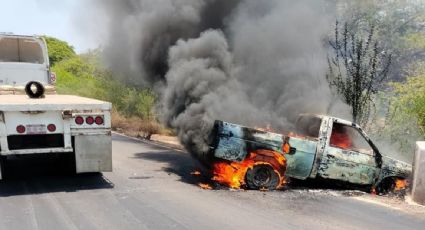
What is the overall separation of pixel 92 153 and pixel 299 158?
3622 millimetres

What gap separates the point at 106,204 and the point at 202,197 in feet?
5.01

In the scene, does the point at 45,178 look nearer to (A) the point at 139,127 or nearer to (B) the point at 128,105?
(A) the point at 139,127

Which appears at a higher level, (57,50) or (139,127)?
(57,50)

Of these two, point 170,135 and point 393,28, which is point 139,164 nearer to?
point 170,135

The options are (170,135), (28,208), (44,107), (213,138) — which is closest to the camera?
(28,208)

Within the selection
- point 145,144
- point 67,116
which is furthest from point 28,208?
point 145,144

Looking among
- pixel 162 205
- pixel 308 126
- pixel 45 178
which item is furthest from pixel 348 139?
pixel 45 178

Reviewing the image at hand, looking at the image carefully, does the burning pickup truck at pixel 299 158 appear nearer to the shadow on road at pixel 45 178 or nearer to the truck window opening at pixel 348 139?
the truck window opening at pixel 348 139

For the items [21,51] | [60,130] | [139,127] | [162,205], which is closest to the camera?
[162,205]

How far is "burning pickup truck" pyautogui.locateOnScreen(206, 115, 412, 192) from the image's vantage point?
7574mm

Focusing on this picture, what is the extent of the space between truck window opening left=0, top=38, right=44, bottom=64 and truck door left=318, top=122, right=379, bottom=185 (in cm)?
681

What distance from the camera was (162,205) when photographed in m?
6.32

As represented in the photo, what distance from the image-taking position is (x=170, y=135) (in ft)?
55.2

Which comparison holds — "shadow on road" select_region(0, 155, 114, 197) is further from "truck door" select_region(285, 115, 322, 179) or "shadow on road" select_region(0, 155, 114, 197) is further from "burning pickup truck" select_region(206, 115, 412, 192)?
"truck door" select_region(285, 115, 322, 179)
